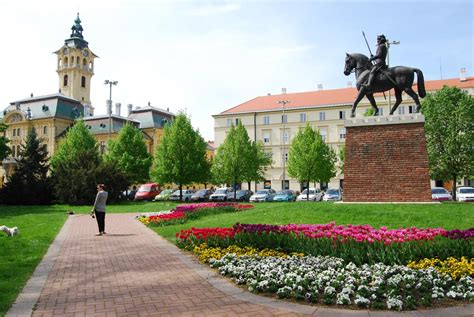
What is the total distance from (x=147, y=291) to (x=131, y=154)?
1750 inches

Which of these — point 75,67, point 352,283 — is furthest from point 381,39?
point 75,67

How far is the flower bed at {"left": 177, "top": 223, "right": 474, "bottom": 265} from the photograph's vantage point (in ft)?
25.5

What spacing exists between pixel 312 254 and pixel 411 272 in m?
2.28

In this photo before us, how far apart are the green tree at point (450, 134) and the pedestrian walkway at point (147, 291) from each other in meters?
35.0

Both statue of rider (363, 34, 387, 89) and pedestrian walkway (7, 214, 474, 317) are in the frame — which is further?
statue of rider (363, 34, 387, 89)

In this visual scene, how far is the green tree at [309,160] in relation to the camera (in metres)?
47.0

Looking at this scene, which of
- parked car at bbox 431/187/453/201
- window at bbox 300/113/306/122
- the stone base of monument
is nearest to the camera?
the stone base of monument

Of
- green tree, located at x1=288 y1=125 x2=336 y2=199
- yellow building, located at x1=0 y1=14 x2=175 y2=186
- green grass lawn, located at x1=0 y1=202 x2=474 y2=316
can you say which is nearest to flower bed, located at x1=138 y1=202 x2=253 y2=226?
green grass lawn, located at x1=0 y1=202 x2=474 y2=316

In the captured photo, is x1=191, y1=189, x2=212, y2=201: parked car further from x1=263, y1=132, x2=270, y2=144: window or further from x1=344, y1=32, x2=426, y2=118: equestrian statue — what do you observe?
x1=263, y1=132, x2=270, y2=144: window

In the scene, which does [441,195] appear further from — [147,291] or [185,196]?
[147,291]

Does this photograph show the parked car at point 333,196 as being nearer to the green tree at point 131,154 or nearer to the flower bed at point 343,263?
the green tree at point 131,154

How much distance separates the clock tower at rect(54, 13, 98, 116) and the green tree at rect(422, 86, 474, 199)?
74116 millimetres

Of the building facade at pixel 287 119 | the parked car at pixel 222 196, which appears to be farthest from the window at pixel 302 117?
the parked car at pixel 222 196

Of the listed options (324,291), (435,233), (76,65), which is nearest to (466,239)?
(435,233)
